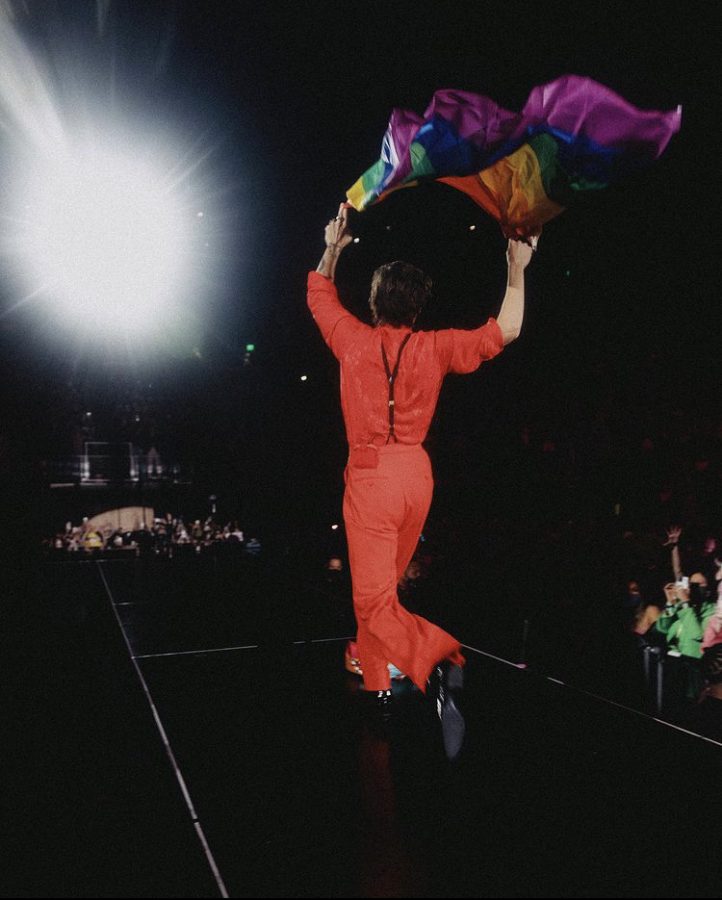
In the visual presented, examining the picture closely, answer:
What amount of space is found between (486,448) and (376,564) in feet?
9.98

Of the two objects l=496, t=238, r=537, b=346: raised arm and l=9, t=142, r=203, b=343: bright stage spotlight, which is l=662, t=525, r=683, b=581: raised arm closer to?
l=496, t=238, r=537, b=346: raised arm

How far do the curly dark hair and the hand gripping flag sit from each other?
0.32 metres

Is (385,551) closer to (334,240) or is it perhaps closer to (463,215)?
(334,240)

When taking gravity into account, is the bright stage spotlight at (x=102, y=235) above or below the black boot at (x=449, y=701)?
above

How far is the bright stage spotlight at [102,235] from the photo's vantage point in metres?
5.68

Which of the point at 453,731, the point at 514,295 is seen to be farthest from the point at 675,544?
the point at 453,731

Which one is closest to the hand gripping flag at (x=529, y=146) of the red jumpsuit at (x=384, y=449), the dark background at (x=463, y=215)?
the red jumpsuit at (x=384, y=449)

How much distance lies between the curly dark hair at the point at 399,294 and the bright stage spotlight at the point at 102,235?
3.70m

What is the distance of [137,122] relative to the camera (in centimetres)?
496

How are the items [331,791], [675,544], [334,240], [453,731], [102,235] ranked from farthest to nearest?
[102,235] → [675,544] → [334,240] → [453,731] → [331,791]

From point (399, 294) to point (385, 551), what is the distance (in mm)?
1020

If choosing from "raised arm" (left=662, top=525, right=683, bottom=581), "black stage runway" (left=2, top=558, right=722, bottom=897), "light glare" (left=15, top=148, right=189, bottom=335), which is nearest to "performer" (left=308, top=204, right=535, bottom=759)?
"black stage runway" (left=2, top=558, right=722, bottom=897)

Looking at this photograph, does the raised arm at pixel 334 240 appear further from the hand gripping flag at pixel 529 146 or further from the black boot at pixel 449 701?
the black boot at pixel 449 701

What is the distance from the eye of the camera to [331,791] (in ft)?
6.26
